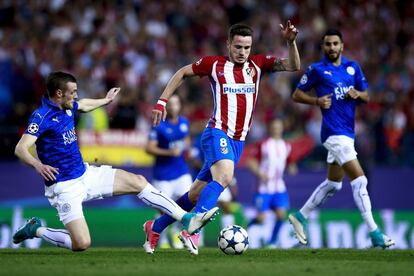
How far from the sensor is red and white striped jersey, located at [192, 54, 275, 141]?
1054 cm

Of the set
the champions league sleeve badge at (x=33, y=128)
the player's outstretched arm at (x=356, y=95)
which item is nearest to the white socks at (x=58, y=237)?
the champions league sleeve badge at (x=33, y=128)

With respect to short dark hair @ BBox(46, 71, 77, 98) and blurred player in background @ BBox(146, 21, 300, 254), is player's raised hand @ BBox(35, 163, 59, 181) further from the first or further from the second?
blurred player in background @ BBox(146, 21, 300, 254)

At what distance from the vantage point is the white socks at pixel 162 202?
1030 centimetres

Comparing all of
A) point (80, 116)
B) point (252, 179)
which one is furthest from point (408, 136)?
point (80, 116)

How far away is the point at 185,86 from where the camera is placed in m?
19.4

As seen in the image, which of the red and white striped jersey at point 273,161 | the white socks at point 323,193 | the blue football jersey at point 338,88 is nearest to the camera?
the blue football jersey at point 338,88

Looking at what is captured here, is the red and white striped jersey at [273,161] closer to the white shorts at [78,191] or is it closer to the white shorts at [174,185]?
the white shorts at [174,185]

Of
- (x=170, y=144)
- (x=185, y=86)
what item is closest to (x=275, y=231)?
(x=170, y=144)

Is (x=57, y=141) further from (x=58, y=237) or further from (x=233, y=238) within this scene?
(x=233, y=238)

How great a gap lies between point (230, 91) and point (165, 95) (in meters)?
0.76

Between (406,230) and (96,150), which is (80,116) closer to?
(96,150)

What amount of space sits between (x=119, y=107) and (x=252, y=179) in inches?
116

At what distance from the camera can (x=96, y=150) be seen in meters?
17.5

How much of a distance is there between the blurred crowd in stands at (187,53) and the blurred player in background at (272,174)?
45.8 inches
